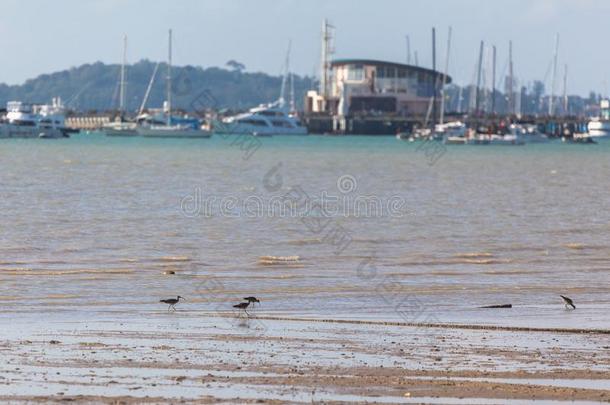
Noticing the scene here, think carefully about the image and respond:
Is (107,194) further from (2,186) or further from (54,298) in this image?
(54,298)

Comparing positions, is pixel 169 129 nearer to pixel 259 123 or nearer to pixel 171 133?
pixel 171 133

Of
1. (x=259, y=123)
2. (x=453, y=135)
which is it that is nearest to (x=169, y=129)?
(x=259, y=123)

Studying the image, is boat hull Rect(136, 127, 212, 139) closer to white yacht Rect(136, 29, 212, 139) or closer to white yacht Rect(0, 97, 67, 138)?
white yacht Rect(136, 29, 212, 139)

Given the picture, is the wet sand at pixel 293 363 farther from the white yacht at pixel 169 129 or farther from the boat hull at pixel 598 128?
the boat hull at pixel 598 128

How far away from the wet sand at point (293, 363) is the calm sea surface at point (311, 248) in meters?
1.62

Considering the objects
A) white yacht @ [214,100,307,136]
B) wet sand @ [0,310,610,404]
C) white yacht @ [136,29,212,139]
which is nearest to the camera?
wet sand @ [0,310,610,404]

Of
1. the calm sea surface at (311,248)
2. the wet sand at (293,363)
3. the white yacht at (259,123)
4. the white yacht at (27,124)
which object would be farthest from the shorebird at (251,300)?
the white yacht at (259,123)

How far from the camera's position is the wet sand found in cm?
1370

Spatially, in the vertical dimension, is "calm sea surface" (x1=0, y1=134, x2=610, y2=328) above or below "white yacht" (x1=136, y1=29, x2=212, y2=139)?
above

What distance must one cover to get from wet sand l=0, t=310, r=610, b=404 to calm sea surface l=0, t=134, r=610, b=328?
1617 mm

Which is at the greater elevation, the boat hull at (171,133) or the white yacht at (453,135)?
A: the white yacht at (453,135)

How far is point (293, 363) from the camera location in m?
15.3

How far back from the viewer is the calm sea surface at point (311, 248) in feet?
70.8

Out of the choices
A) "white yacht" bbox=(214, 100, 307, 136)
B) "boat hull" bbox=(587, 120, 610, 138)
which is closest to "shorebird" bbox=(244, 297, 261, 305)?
"white yacht" bbox=(214, 100, 307, 136)
